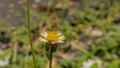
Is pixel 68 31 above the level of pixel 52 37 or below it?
below

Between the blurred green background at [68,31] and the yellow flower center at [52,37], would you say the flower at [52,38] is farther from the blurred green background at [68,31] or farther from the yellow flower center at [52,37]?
the blurred green background at [68,31]

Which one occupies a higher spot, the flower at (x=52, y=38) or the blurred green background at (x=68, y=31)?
the flower at (x=52, y=38)

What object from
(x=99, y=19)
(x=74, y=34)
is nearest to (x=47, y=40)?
(x=74, y=34)

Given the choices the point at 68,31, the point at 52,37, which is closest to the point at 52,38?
the point at 52,37

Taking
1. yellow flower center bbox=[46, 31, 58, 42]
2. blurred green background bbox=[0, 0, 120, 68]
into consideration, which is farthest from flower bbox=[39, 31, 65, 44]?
blurred green background bbox=[0, 0, 120, 68]

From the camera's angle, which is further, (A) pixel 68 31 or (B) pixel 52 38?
(A) pixel 68 31

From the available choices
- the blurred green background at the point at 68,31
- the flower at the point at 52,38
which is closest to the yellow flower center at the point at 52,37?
the flower at the point at 52,38

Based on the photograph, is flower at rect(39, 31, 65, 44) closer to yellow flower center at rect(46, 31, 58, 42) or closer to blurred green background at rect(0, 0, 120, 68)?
yellow flower center at rect(46, 31, 58, 42)

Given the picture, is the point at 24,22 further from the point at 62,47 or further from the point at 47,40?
the point at 47,40

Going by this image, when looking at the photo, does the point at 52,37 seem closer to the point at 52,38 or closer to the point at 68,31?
the point at 52,38
